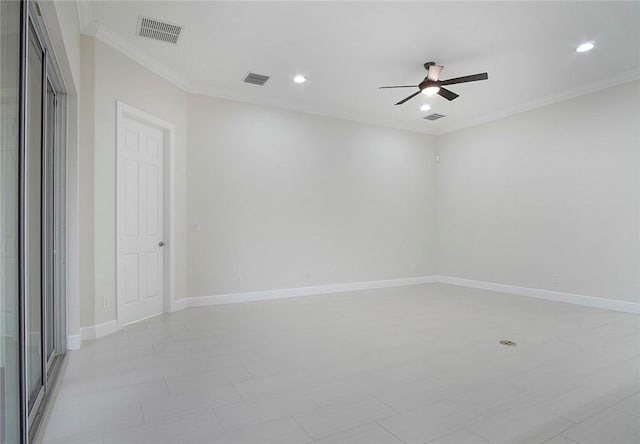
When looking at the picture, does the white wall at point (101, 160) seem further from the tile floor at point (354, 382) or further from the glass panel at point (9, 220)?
the glass panel at point (9, 220)

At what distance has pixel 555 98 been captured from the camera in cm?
561

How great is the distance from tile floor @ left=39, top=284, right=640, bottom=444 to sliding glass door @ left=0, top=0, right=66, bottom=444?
12.7 inches

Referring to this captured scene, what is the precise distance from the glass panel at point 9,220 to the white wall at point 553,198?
21.5ft

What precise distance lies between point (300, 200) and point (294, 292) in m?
1.57

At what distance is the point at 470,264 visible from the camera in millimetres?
6918

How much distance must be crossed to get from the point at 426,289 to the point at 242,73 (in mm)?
4893

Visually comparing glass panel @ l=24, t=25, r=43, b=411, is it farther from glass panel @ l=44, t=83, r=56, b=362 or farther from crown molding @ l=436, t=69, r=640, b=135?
crown molding @ l=436, t=69, r=640, b=135

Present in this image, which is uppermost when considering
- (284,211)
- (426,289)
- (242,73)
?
(242,73)

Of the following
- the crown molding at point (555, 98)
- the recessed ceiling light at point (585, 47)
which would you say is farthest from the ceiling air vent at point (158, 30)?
the crown molding at point (555, 98)

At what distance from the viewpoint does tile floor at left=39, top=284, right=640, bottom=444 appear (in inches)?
79.0

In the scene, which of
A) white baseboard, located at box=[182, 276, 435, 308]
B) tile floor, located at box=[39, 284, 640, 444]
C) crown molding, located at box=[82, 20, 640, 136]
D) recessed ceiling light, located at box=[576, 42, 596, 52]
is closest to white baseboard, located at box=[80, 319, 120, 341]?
tile floor, located at box=[39, 284, 640, 444]

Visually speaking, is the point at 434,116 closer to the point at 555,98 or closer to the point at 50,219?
the point at 555,98

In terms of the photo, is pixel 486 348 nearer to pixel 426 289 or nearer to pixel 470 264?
pixel 426 289

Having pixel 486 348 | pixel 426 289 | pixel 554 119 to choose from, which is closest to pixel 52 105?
pixel 486 348
